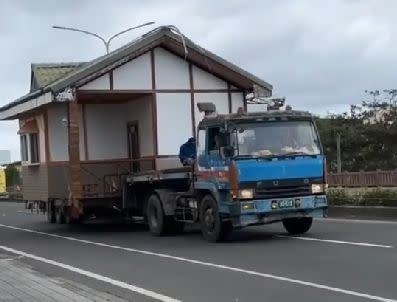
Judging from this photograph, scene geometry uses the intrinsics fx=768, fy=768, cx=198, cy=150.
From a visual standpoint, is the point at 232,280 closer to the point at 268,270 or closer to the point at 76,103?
the point at 268,270

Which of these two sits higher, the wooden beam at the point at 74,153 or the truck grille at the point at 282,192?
the wooden beam at the point at 74,153

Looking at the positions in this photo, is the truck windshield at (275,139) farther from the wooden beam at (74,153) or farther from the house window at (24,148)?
the house window at (24,148)

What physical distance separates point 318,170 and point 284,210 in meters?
1.16

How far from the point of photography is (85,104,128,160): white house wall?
22.6 meters

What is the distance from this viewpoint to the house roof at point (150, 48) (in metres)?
20.1

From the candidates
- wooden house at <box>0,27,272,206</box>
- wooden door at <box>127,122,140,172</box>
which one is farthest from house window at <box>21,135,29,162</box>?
wooden door at <box>127,122,140,172</box>

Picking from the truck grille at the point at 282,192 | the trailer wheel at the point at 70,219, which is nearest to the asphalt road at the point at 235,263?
the truck grille at the point at 282,192

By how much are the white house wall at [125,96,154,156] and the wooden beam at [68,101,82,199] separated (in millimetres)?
2152

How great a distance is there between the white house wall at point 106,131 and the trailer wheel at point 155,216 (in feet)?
12.2

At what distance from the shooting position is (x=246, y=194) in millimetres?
15680

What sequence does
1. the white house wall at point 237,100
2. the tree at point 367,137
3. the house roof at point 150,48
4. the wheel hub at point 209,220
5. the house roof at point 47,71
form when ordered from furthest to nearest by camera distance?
the tree at point 367,137, the house roof at point 47,71, the white house wall at point 237,100, the house roof at point 150,48, the wheel hub at point 209,220

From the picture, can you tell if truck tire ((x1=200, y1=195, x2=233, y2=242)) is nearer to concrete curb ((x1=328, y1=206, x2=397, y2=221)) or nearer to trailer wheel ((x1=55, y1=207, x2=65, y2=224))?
concrete curb ((x1=328, y1=206, x2=397, y2=221))

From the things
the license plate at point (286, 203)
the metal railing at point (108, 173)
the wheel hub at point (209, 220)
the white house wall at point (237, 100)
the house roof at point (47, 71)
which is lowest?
the wheel hub at point (209, 220)

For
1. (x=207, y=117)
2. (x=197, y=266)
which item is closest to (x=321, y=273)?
(x=197, y=266)
